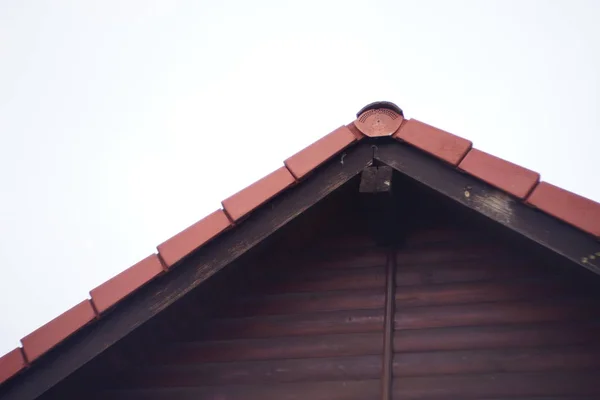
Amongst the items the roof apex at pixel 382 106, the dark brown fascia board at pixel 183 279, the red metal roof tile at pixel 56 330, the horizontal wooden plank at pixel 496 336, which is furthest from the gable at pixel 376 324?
the roof apex at pixel 382 106

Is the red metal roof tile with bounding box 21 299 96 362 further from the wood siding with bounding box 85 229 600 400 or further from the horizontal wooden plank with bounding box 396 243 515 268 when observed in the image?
the horizontal wooden plank with bounding box 396 243 515 268

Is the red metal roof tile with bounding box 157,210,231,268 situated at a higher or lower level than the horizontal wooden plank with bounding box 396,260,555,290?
higher

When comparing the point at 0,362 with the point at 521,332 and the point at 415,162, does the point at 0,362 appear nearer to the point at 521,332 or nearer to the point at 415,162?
the point at 415,162

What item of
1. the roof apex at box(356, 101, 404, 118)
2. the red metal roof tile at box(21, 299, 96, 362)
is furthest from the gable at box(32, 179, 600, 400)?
the roof apex at box(356, 101, 404, 118)

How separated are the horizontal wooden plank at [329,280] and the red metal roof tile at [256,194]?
69 cm

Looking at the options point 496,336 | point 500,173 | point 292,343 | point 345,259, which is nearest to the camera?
point 500,173

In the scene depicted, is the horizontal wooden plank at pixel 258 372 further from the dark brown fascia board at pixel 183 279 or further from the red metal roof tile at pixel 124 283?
the red metal roof tile at pixel 124 283

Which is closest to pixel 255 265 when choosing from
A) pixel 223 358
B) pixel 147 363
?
pixel 223 358

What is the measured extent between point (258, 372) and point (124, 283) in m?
0.87

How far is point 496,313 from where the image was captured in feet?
10.4

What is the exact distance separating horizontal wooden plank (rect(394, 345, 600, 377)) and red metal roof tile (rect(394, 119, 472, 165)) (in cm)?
99

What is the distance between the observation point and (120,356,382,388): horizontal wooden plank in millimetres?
3156

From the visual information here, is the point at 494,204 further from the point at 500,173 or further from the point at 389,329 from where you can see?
the point at 389,329

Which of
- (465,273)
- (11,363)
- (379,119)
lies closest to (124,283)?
(11,363)
